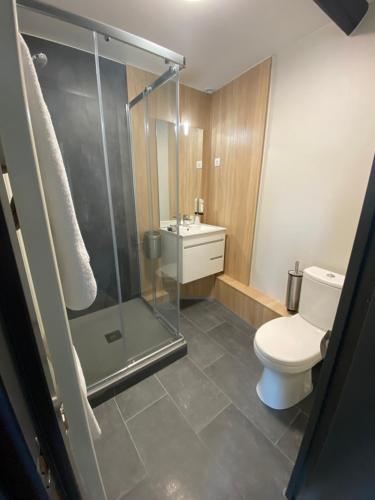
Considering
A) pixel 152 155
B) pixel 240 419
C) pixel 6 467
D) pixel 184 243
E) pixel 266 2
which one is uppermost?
pixel 266 2

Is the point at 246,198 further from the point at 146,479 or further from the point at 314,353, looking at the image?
the point at 146,479

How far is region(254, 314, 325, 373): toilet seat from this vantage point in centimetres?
117

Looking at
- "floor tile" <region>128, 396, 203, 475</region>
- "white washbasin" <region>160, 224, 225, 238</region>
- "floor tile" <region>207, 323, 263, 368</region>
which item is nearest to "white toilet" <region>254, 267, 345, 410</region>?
"floor tile" <region>207, 323, 263, 368</region>

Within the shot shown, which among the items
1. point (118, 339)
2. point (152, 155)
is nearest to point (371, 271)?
point (118, 339)

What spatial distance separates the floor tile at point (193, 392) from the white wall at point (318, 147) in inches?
38.6

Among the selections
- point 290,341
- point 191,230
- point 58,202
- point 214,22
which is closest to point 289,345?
point 290,341

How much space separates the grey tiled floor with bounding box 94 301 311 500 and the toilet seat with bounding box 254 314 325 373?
36 centimetres

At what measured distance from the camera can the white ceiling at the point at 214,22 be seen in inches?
47.1

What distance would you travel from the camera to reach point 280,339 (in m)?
1.32

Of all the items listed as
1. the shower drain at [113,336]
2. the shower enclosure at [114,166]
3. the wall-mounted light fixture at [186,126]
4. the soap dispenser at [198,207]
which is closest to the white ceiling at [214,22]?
the shower enclosure at [114,166]

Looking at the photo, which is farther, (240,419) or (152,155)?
(152,155)

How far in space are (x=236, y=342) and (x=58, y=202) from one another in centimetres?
184

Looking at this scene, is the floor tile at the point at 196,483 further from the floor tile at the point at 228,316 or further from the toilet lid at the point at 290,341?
the floor tile at the point at 228,316

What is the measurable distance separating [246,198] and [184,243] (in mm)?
750
